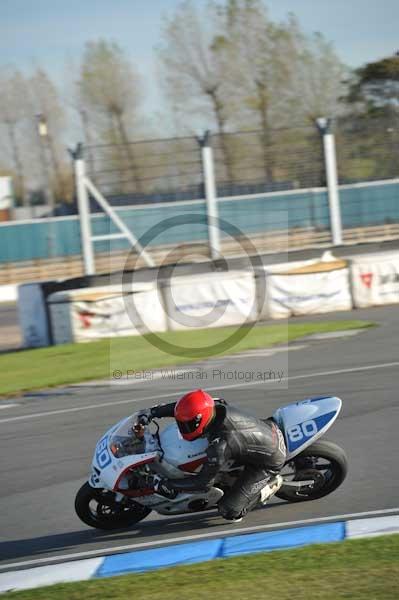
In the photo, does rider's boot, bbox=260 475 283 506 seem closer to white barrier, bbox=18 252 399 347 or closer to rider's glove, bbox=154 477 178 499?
rider's glove, bbox=154 477 178 499

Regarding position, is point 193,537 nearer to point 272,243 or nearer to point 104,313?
point 104,313

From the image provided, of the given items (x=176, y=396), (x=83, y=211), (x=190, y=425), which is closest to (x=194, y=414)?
(x=190, y=425)

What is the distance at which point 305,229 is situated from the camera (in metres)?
26.7

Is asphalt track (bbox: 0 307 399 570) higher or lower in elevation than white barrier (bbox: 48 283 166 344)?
lower

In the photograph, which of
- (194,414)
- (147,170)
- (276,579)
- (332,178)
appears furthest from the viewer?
(147,170)

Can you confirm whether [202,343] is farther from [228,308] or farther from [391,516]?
[391,516]

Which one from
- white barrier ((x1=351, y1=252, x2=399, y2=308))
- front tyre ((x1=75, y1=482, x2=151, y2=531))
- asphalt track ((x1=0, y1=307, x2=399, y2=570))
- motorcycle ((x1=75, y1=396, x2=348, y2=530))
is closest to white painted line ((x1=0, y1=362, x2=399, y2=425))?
asphalt track ((x1=0, y1=307, x2=399, y2=570))

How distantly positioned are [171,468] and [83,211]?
679 inches

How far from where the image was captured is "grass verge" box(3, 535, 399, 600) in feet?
17.1

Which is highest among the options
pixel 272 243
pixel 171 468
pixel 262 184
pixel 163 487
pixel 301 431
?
pixel 262 184

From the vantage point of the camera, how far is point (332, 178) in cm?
2453

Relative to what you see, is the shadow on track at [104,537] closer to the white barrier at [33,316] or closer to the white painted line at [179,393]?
the white painted line at [179,393]

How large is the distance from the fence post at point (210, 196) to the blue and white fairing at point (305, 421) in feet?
51.9

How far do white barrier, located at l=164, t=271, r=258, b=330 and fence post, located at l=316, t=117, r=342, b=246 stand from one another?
234 inches
